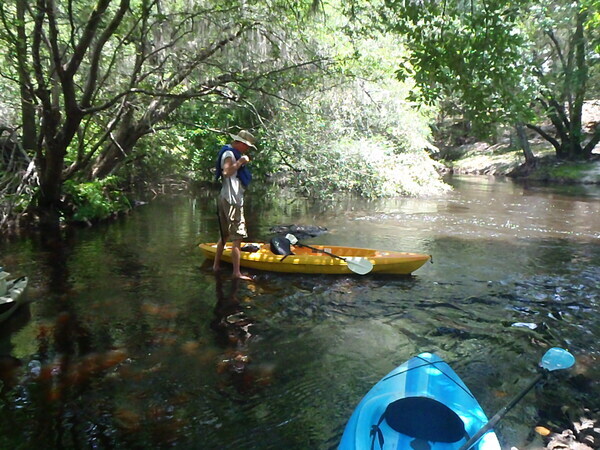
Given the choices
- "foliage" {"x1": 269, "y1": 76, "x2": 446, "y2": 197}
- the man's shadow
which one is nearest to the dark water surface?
the man's shadow

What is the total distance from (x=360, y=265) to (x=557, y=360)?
3025mm

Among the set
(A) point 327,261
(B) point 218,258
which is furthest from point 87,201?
(A) point 327,261

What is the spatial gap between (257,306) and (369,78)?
28.0 ft

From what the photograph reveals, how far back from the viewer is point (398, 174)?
53.0 ft

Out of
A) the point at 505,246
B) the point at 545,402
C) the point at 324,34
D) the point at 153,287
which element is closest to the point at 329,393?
the point at 545,402

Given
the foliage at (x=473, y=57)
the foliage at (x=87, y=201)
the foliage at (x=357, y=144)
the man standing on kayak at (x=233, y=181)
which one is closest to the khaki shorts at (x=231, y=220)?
the man standing on kayak at (x=233, y=181)

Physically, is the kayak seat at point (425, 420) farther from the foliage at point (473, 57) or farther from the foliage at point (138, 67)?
the foliage at point (138, 67)

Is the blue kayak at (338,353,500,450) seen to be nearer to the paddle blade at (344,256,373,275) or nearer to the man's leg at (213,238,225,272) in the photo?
the paddle blade at (344,256,373,275)

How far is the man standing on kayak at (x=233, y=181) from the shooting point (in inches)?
226

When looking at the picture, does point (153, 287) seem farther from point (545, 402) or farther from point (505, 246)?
point (505, 246)

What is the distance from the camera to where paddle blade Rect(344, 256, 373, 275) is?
6203 mm

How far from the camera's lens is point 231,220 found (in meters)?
6.00

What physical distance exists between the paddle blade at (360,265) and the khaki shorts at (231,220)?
150 centimetres

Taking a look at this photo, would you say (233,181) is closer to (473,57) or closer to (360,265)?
(360,265)
